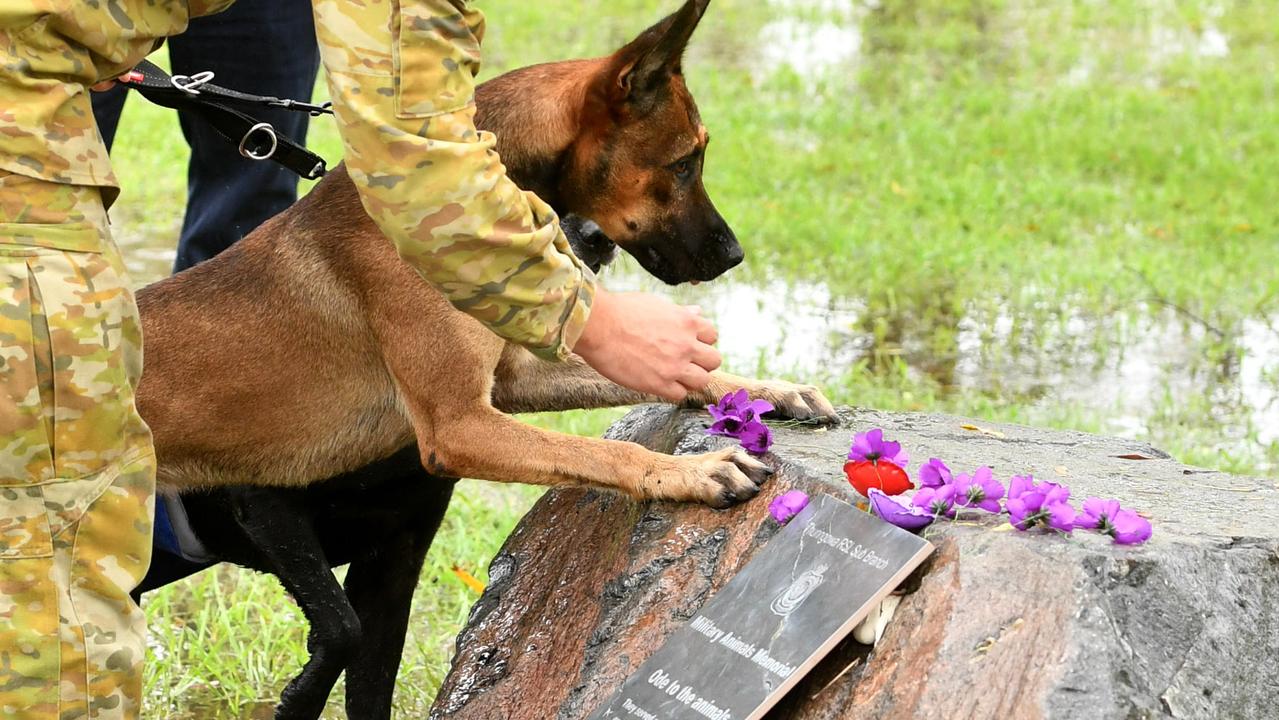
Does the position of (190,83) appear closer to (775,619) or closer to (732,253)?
(732,253)

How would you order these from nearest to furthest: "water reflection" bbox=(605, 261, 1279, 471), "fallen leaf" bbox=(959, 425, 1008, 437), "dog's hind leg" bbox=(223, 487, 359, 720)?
"dog's hind leg" bbox=(223, 487, 359, 720)
"fallen leaf" bbox=(959, 425, 1008, 437)
"water reflection" bbox=(605, 261, 1279, 471)

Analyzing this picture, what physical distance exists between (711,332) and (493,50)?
9.78 m

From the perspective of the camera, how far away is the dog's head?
335 centimetres

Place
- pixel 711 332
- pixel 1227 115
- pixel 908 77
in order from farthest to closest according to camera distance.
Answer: pixel 908 77 < pixel 1227 115 < pixel 711 332

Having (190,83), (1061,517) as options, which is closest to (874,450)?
(1061,517)

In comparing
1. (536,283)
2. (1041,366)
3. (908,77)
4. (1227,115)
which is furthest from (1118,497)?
(908,77)

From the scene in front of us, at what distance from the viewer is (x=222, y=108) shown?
339 centimetres

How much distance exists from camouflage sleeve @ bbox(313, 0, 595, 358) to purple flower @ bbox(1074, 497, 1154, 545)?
3.29 feet

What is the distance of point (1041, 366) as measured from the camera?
22.9 ft

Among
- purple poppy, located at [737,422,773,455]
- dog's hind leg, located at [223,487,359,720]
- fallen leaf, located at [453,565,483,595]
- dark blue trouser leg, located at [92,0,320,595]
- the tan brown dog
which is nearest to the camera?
purple poppy, located at [737,422,773,455]

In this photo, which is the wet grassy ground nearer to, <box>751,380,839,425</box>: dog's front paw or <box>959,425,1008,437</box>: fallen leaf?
<box>751,380,839,425</box>: dog's front paw

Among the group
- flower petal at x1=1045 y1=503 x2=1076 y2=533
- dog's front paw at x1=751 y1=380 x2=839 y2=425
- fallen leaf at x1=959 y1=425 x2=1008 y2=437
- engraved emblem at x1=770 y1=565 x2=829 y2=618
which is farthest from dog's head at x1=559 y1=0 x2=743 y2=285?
flower petal at x1=1045 y1=503 x2=1076 y2=533

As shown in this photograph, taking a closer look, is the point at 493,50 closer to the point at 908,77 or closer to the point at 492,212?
the point at 908,77

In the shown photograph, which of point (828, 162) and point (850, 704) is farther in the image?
point (828, 162)
